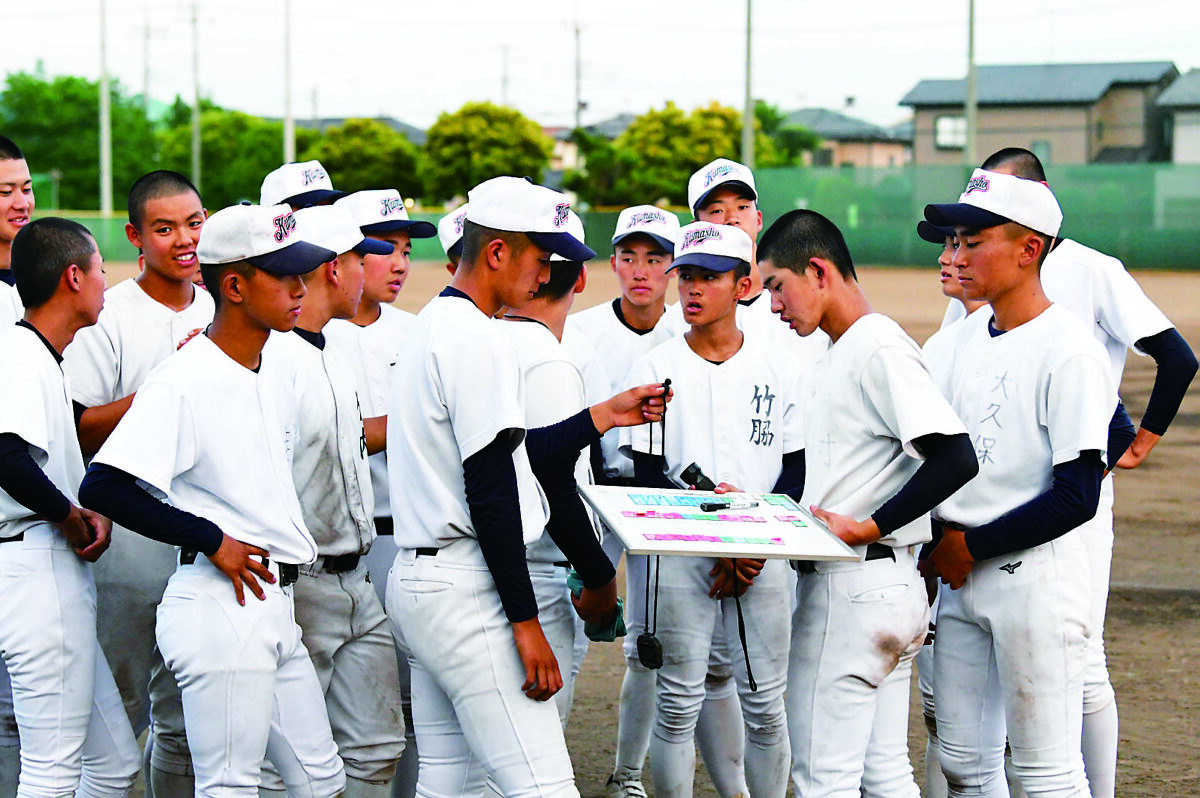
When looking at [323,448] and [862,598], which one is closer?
[862,598]

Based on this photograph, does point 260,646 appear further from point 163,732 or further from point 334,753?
point 163,732

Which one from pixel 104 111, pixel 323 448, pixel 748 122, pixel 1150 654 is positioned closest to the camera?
pixel 323 448

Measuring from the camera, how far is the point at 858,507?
3.80 meters

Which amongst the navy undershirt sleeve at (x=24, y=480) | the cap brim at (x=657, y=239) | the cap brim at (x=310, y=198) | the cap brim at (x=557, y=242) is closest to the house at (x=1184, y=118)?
the cap brim at (x=657, y=239)

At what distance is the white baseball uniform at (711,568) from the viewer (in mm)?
4656

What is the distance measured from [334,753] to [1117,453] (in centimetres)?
290

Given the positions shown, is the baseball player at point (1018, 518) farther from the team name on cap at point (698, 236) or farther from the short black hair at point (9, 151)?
the short black hair at point (9, 151)

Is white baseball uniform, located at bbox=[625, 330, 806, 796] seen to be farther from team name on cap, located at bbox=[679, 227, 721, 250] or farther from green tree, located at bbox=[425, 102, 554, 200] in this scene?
green tree, located at bbox=[425, 102, 554, 200]

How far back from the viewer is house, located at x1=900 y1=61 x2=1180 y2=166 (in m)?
63.3

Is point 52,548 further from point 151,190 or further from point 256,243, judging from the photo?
point 151,190

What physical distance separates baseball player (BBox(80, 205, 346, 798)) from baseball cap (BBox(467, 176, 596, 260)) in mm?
488

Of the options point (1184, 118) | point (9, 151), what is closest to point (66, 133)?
point (1184, 118)

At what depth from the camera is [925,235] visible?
468 cm

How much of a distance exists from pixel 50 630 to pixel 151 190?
1704 mm
